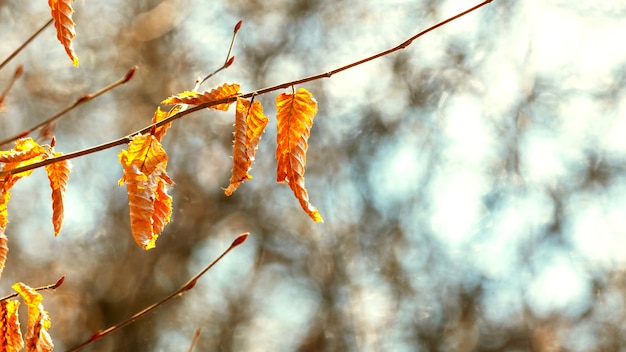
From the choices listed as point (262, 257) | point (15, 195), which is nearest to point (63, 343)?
point (15, 195)

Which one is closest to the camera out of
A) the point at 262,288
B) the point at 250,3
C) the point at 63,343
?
the point at 63,343

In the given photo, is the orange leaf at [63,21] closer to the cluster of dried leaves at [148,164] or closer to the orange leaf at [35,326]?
the cluster of dried leaves at [148,164]

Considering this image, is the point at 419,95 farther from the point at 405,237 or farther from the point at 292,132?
the point at 292,132

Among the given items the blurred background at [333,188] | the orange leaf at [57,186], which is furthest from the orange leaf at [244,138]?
the blurred background at [333,188]

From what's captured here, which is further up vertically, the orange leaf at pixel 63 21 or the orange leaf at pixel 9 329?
the orange leaf at pixel 63 21

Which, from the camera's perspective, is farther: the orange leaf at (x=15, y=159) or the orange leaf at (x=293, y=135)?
the orange leaf at (x=293, y=135)

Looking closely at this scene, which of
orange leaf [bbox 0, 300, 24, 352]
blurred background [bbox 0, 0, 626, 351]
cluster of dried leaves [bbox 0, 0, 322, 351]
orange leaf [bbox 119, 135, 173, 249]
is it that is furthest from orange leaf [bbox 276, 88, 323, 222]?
blurred background [bbox 0, 0, 626, 351]
